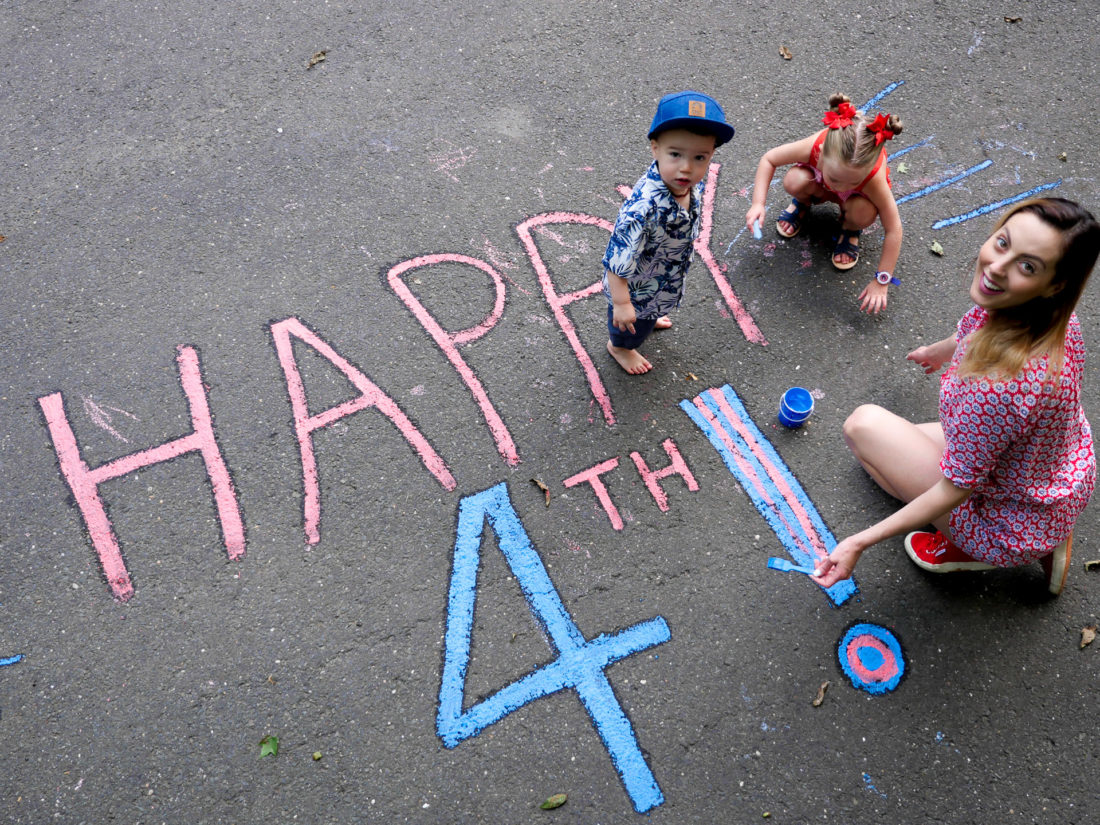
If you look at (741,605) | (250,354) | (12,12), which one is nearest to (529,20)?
(250,354)

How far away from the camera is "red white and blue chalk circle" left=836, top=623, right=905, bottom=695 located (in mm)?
2668

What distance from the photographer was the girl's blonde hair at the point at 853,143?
3084 mm

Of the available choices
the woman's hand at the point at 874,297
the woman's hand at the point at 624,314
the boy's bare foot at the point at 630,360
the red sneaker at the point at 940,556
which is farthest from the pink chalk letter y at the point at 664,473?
the woman's hand at the point at 874,297

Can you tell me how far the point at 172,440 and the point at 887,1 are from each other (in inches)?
203

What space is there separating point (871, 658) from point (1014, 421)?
3.49 ft

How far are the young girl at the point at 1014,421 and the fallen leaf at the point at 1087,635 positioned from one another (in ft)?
0.62

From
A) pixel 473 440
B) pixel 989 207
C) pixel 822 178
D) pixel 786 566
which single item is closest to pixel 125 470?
pixel 473 440

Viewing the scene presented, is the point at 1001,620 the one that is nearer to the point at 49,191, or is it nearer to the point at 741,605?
the point at 741,605

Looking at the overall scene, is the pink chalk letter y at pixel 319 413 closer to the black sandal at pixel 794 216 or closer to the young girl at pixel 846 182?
the young girl at pixel 846 182

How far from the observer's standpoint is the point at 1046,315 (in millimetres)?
2137

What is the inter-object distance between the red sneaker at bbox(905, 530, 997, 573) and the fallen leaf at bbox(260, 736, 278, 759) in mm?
2523

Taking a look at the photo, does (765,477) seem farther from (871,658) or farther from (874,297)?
(874,297)

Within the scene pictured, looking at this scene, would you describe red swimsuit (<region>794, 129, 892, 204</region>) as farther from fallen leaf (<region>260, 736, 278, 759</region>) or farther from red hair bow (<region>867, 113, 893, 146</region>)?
fallen leaf (<region>260, 736, 278, 759</region>)

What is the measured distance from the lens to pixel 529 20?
4684 mm
